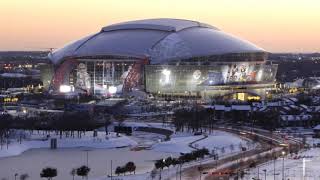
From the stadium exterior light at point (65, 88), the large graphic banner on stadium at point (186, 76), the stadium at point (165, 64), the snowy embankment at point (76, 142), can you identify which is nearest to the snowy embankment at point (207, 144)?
the snowy embankment at point (76, 142)

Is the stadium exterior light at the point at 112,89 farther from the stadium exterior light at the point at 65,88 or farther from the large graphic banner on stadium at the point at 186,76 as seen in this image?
the stadium exterior light at the point at 65,88

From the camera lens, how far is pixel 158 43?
72.8 metres

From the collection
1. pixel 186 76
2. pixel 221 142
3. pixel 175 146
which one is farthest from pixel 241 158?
pixel 186 76

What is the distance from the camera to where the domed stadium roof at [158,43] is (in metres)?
72.1

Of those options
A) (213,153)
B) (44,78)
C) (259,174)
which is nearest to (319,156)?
(213,153)

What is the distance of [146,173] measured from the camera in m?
28.1

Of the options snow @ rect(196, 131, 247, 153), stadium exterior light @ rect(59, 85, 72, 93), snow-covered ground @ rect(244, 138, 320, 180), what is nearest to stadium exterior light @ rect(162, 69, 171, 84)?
stadium exterior light @ rect(59, 85, 72, 93)

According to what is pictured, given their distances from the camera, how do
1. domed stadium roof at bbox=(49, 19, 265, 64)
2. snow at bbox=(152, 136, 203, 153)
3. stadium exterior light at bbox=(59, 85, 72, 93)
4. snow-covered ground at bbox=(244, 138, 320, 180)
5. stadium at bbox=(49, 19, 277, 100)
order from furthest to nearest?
stadium exterior light at bbox=(59, 85, 72, 93), domed stadium roof at bbox=(49, 19, 265, 64), stadium at bbox=(49, 19, 277, 100), snow at bbox=(152, 136, 203, 153), snow-covered ground at bbox=(244, 138, 320, 180)

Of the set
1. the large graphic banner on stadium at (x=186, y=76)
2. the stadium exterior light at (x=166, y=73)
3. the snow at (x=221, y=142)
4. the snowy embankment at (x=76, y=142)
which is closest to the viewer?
the snow at (x=221, y=142)

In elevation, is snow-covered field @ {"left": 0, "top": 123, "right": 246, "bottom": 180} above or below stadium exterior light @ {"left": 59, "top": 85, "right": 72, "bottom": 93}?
below

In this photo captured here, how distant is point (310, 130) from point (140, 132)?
37.1 ft

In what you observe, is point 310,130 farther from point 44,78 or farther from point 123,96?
point 44,78

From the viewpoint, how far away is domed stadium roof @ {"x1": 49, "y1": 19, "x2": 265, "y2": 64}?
72.1 m

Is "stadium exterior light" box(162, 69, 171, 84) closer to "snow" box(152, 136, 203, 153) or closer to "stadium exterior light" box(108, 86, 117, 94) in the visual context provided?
"stadium exterior light" box(108, 86, 117, 94)
